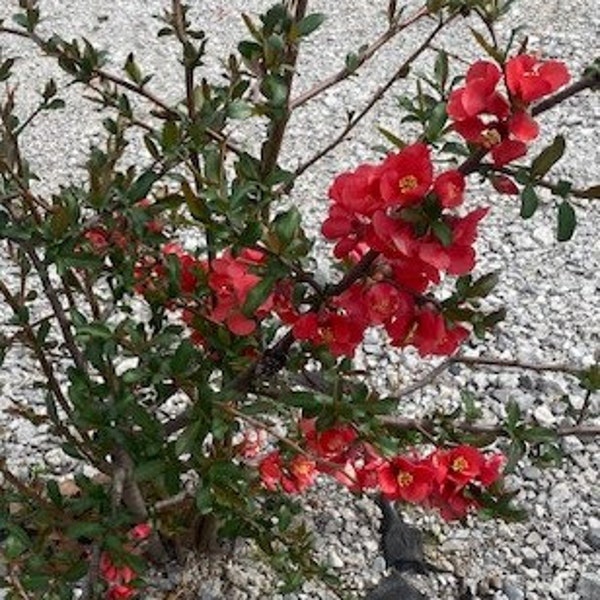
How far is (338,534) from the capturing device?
2117mm

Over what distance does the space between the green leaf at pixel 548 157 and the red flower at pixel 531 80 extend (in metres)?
0.04

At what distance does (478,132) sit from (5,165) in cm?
56

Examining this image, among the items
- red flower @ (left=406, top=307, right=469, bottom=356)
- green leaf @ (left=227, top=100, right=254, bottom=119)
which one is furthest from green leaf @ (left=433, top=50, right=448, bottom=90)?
red flower @ (left=406, top=307, right=469, bottom=356)

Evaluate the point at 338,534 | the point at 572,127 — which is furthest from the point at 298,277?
the point at 572,127

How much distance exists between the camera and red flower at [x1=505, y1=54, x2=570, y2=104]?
1049mm

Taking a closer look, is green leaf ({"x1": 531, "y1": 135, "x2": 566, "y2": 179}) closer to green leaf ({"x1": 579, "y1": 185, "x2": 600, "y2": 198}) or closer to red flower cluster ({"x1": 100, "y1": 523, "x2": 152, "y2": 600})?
green leaf ({"x1": 579, "y1": 185, "x2": 600, "y2": 198})

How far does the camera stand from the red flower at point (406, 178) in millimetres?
1039

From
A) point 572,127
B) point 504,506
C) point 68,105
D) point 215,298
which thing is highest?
point 68,105

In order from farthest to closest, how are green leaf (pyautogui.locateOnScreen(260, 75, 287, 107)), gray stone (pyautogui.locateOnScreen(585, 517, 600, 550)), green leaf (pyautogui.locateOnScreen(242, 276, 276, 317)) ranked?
gray stone (pyautogui.locateOnScreen(585, 517, 600, 550))
green leaf (pyautogui.locateOnScreen(260, 75, 287, 107))
green leaf (pyautogui.locateOnScreen(242, 276, 276, 317))

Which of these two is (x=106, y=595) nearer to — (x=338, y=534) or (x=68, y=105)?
(x=338, y=534)

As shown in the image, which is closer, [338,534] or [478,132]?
[478,132]

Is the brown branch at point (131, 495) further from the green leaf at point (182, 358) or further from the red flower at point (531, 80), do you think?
the red flower at point (531, 80)

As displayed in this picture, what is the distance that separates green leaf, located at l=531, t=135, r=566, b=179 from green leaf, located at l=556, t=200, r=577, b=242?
0.15ft

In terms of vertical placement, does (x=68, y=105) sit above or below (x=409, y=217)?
above
